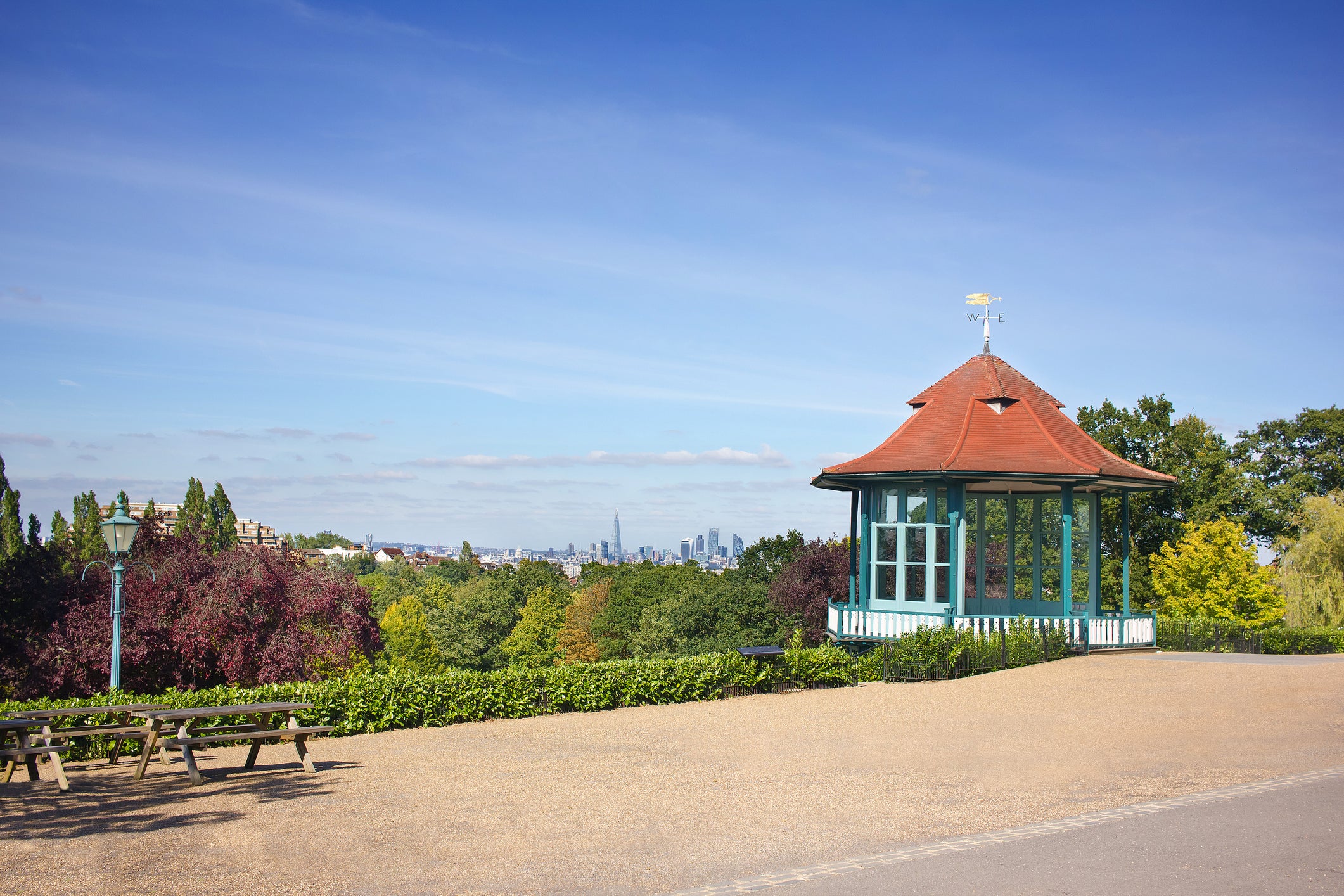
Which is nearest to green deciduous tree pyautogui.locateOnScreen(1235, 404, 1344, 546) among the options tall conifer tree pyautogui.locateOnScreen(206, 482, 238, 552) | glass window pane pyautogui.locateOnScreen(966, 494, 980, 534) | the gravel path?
glass window pane pyautogui.locateOnScreen(966, 494, 980, 534)

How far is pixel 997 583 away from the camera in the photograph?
82.8 ft

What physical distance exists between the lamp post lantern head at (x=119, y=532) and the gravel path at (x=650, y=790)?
3117mm

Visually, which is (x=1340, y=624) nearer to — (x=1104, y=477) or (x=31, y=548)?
(x=1104, y=477)

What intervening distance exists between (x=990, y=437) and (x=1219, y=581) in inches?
647

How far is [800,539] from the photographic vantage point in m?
50.9

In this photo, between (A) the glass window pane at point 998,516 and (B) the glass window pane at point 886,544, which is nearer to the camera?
(B) the glass window pane at point 886,544

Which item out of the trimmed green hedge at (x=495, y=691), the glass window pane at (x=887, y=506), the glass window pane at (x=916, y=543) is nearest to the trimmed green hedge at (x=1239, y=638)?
the glass window pane at (x=916, y=543)

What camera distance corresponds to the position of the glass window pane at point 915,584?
2298 centimetres

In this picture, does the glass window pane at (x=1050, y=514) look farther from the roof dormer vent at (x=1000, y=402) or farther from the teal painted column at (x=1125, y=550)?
the roof dormer vent at (x=1000, y=402)

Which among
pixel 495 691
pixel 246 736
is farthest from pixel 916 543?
pixel 246 736

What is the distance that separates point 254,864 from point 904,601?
1769 centimetres

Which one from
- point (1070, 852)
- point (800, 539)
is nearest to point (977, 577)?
point (1070, 852)

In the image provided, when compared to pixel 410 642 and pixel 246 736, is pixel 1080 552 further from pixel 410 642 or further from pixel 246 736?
pixel 410 642

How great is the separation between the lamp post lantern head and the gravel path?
312 centimetres
